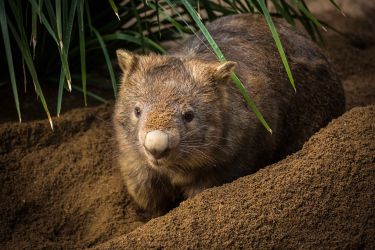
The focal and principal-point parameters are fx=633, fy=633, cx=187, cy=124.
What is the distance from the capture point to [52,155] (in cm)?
414

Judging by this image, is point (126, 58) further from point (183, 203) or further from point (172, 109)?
point (183, 203)

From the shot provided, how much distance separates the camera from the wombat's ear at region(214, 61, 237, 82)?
3465 millimetres

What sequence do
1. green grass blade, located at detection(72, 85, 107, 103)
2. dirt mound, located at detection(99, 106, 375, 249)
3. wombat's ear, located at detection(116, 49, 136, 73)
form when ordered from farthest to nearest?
1. green grass blade, located at detection(72, 85, 107, 103)
2. wombat's ear, located at detection(116, 49, 136, 73)
3. dirt mound, located at detection(99, 106, 375, 249)

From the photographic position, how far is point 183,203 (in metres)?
3.31

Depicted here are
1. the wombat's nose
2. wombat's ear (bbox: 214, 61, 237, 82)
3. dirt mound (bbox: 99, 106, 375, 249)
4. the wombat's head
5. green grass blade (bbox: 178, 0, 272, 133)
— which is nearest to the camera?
dirt mound (bbox: 99, 106, 375, 249)

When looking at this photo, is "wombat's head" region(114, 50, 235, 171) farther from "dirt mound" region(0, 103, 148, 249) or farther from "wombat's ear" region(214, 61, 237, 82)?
"dirt mound" region(0, 103, 148, 249)

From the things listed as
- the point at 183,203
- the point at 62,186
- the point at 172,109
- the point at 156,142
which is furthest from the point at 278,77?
the point at 62,186

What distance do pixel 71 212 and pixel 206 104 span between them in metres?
1.12

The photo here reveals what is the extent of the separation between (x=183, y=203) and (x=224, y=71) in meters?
0.77

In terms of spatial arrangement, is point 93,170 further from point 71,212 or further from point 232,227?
point 232,227

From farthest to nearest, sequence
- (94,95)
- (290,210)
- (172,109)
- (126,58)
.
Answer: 1. (94,95)
2. (126,58)
3. (172,109)
4. (290,210)

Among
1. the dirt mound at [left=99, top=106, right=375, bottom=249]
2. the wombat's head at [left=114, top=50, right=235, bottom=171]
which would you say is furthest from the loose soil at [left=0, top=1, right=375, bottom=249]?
the wombat's head at [left=114, top=50, right=235, bottom=171]

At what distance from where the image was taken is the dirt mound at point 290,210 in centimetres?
293

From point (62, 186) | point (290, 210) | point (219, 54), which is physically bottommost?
point (62, 186)
